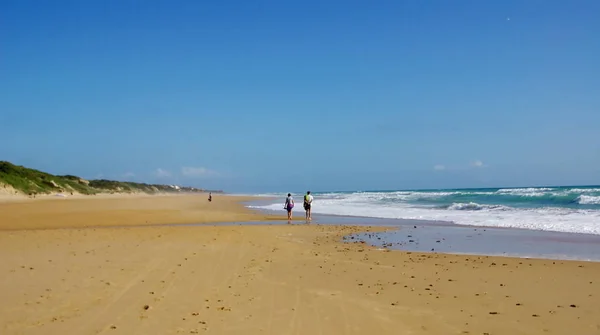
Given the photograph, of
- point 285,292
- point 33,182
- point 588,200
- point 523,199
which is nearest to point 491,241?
point 285,292

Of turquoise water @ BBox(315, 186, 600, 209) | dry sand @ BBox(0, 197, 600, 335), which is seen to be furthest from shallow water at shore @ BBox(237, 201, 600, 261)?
turquoise water @ BBox(315, 186, 600, 209)

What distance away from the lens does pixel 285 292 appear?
829cm

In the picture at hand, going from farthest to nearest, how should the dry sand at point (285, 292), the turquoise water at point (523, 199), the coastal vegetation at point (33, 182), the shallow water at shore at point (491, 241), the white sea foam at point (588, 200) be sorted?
the coastal vegetation at point (33, 182) → the turquoise water at point (523, 199) → the white sea foam at point (588, 200) → the shallow water at shore at point (491, 241) → the dry sand at point (285, 292)

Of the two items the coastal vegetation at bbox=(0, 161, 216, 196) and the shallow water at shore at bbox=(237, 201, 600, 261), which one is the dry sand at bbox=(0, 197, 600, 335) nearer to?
the shallow water at shore at bbox=(237, 201, 600, 261)

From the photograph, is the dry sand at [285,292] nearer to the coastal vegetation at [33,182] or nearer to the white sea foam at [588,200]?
the white sea foam at [588,200]

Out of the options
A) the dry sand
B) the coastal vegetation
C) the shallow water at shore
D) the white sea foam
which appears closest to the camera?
the dry sand

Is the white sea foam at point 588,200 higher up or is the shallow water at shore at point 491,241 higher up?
the white sea foam at point 588,200

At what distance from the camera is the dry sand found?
642 cm

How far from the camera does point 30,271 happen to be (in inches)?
392

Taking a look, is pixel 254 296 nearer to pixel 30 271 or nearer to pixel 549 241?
pixel 30 271

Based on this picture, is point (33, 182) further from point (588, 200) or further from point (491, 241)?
point (588, 200)

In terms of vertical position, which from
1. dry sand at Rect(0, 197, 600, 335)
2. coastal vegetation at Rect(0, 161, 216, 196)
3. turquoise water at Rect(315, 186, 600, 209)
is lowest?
dry sand at Rect(0, 197, 600, 335)

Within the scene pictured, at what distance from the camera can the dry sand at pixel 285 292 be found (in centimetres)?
642

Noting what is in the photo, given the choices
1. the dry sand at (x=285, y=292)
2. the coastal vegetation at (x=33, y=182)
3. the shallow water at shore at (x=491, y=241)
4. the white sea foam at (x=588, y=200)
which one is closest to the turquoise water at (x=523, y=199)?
the white sea foam at (x=588, y=200)
